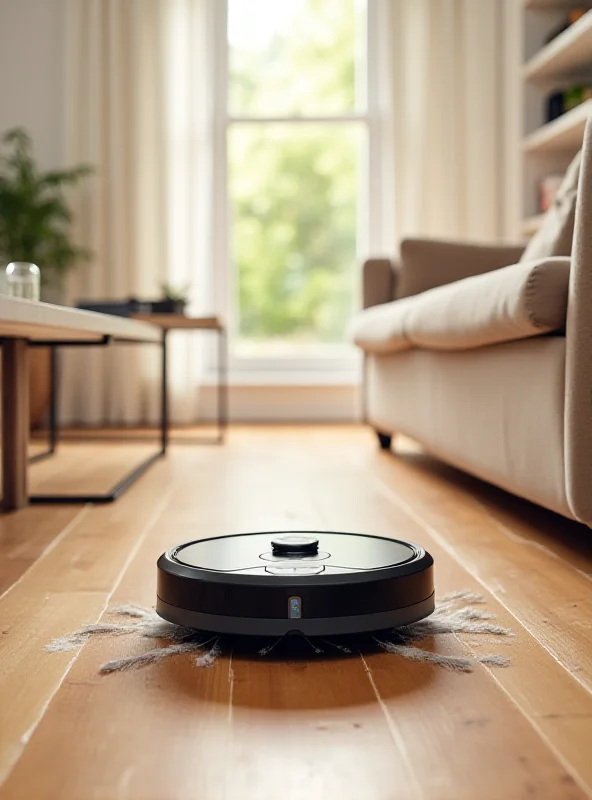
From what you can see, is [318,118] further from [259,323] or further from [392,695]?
[392,695]

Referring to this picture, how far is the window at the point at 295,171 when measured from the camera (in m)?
5.05

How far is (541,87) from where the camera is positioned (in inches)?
176

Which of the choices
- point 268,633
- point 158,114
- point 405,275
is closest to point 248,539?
point 268,633

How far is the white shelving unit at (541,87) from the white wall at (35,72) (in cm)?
233

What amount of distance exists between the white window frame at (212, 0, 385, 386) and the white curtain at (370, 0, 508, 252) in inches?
8.0

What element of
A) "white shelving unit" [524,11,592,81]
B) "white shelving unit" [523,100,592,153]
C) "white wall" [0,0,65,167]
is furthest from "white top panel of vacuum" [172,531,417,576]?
"white wall" [0,0,65,167]

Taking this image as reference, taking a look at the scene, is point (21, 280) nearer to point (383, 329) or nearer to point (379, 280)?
point (383, 329)

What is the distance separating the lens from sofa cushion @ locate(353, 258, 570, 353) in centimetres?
146

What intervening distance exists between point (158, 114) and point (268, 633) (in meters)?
4.17

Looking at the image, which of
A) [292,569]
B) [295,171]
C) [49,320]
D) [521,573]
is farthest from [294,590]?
[295,171]

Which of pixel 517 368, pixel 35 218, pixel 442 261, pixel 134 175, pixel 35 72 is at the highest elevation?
pixel 35 72

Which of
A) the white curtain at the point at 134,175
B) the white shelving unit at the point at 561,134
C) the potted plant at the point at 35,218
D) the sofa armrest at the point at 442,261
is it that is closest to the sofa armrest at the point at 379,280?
the sofa armrest at the point at 442,261

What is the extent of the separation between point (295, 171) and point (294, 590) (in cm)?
445

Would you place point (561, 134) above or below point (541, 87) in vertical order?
below
